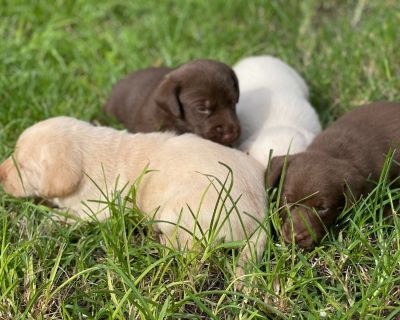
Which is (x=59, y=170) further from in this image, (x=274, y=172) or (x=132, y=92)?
(x=132, y=92)

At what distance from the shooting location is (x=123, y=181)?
16.2ft

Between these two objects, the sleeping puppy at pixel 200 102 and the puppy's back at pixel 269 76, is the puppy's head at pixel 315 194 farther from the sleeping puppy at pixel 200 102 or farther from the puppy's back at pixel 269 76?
the puppy's back at pixel 269 76

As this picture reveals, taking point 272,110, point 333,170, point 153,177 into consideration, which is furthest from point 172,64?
point 333,170

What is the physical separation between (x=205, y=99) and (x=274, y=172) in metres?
1.13

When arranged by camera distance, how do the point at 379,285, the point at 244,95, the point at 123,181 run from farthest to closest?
the point at 244,95 → the point at 123,181 → the point at 379,285

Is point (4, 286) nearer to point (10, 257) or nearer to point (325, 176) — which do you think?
point (10, 257)

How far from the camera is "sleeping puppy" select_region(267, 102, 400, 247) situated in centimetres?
452

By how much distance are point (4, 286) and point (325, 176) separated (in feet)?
7.28

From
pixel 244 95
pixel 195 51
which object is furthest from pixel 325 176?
pixel 195 51

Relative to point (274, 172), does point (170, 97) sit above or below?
above

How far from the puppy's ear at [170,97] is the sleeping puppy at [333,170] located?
116 cm

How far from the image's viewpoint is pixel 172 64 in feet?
23.6

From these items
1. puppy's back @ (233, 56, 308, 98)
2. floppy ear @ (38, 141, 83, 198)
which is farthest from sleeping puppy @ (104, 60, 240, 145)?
floppy ear @ (38, 141, 83, 198)

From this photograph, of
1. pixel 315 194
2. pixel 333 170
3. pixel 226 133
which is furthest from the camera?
pixel 226 133
